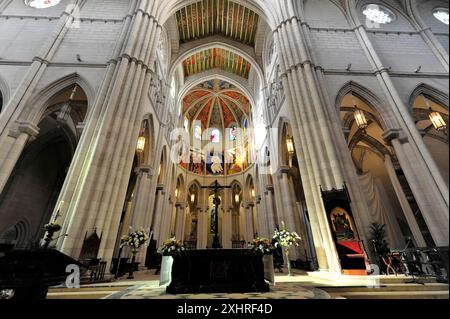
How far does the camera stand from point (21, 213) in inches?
485

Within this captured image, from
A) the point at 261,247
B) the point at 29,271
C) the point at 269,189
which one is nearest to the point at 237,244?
the point at 269,189

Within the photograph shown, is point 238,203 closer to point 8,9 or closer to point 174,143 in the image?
point 174,143

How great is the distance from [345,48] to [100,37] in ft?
41.1

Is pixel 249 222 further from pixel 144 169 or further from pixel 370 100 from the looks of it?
pixel 370 100

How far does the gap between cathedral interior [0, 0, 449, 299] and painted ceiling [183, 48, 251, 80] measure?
2326 millimetres

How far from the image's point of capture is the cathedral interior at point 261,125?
21.9 feet

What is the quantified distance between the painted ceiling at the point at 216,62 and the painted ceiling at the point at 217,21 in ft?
5.88

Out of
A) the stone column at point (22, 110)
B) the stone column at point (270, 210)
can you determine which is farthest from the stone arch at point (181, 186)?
the stone column at point (22, 110)

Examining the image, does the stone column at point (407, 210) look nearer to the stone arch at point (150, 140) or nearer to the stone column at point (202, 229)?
the stone arch at point (150, 140)

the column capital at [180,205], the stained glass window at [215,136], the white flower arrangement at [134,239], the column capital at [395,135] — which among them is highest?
the stained glass window at [215,136]

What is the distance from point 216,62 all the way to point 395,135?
1754 cm

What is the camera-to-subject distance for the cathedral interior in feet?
21.9

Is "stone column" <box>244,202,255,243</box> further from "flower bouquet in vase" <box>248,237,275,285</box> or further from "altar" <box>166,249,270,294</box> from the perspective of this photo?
"altar" <box>166,249,270,294</box>
